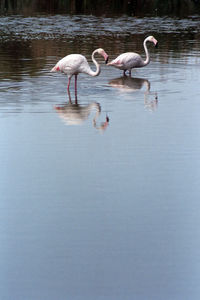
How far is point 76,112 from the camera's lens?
538 inches

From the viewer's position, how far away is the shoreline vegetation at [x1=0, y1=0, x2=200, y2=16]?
1925 inches

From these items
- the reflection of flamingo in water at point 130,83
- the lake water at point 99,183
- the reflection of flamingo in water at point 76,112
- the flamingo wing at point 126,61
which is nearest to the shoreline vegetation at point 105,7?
the flamingo wing at point 126,61

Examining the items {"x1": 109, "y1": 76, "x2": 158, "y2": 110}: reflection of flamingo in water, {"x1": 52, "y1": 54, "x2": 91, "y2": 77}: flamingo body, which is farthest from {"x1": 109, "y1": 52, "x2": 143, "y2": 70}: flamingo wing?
{"x1": 52, "y1": 54, "x2": 91, "y2": 77}: flamingo body

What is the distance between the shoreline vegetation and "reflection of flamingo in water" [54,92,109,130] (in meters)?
33.1

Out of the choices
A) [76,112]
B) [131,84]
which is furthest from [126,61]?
[76,112]

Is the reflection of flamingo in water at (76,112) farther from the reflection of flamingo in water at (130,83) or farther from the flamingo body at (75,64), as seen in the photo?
the reflection of flamingo in water at (130,83)

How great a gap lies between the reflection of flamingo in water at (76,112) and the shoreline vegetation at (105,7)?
109 ft

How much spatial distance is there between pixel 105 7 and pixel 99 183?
45118 millimetres

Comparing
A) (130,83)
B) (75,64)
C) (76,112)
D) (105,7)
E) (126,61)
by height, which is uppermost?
(75,64)

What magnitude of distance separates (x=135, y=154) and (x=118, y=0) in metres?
52.0

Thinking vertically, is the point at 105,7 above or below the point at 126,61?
below

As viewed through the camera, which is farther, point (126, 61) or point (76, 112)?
point (126, 61)

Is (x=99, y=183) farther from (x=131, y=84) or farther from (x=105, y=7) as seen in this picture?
(x=105, y=7)

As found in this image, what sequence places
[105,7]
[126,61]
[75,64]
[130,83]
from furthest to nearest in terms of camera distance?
[105,7], [126,61], [130,83], [75,64]
